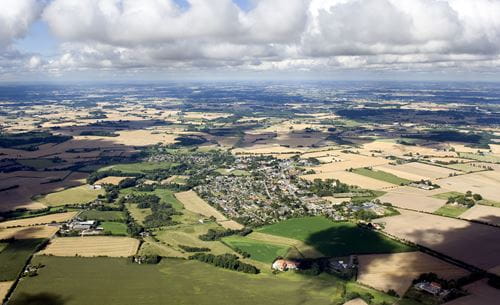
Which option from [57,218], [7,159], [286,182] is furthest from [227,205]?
[7,159]

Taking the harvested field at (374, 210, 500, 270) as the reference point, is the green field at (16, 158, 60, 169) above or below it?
above

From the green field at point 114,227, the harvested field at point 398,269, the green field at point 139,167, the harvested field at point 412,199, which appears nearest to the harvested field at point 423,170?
the harvested field at point 412,199

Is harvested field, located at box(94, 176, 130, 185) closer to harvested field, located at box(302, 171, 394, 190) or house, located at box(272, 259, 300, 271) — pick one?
harvested field, located at box(302, 171, 394, 190)

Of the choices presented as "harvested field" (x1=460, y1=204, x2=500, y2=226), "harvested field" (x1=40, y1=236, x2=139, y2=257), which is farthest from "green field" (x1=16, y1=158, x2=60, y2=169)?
"harvested field" (x1=460, y1=204, x2=500, y2=226)

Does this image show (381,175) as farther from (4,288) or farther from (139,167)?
(4,288)

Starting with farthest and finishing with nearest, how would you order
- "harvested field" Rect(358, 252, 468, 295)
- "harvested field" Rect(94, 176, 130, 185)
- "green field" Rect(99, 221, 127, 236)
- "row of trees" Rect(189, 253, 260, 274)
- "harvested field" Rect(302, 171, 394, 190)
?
1. "harvested field" Rect(94, 176, 130, 185)
2. "harvested field" Rect(302, 171, 394, 190)
3. "green field" Rect(99, 221, 127, 236)
4. "row of trees" Rect(189, 253, 260, 274)
5. "harvested field" Rect(358, 252, 468, 295)

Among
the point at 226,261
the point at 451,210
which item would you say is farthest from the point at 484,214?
the point at 226,261

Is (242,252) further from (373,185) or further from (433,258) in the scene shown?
(373,185)
